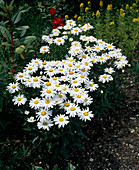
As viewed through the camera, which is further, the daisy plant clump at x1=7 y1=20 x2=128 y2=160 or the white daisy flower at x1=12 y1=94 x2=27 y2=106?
the white daisy flower at x1=12 y1=94 x2=27 y2=106

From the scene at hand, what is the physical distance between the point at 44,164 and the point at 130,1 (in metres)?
5.00

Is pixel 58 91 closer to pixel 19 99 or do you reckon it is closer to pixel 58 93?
pixel 58 93

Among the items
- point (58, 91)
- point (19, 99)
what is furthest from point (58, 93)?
point (19, 99)

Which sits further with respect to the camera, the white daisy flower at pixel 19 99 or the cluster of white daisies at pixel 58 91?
the white daisy flower at pixel 19 99

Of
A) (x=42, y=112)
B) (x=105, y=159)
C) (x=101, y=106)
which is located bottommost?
(x=105, y=159)

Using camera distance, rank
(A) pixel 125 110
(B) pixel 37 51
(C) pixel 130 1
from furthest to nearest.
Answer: (C) pixel 130 1
(B) pixel 37 51
(A) pixel 125 110

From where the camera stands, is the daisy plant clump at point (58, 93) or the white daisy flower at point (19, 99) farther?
the white daisy flower at point (19, 99)

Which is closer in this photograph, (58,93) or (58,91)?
(58,93)

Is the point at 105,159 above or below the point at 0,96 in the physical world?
below

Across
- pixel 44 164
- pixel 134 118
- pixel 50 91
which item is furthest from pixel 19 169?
pixel 134 118

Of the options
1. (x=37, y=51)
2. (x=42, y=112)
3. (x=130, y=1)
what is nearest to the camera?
(x=42, y=112)

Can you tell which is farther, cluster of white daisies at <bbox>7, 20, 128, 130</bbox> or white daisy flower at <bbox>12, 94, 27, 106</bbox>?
white daisy flower at <bbox>12, 94, 27, 106</bbox>

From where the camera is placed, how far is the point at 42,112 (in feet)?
7.15

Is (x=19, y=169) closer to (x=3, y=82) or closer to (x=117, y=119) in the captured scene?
(x=3, y=82)
